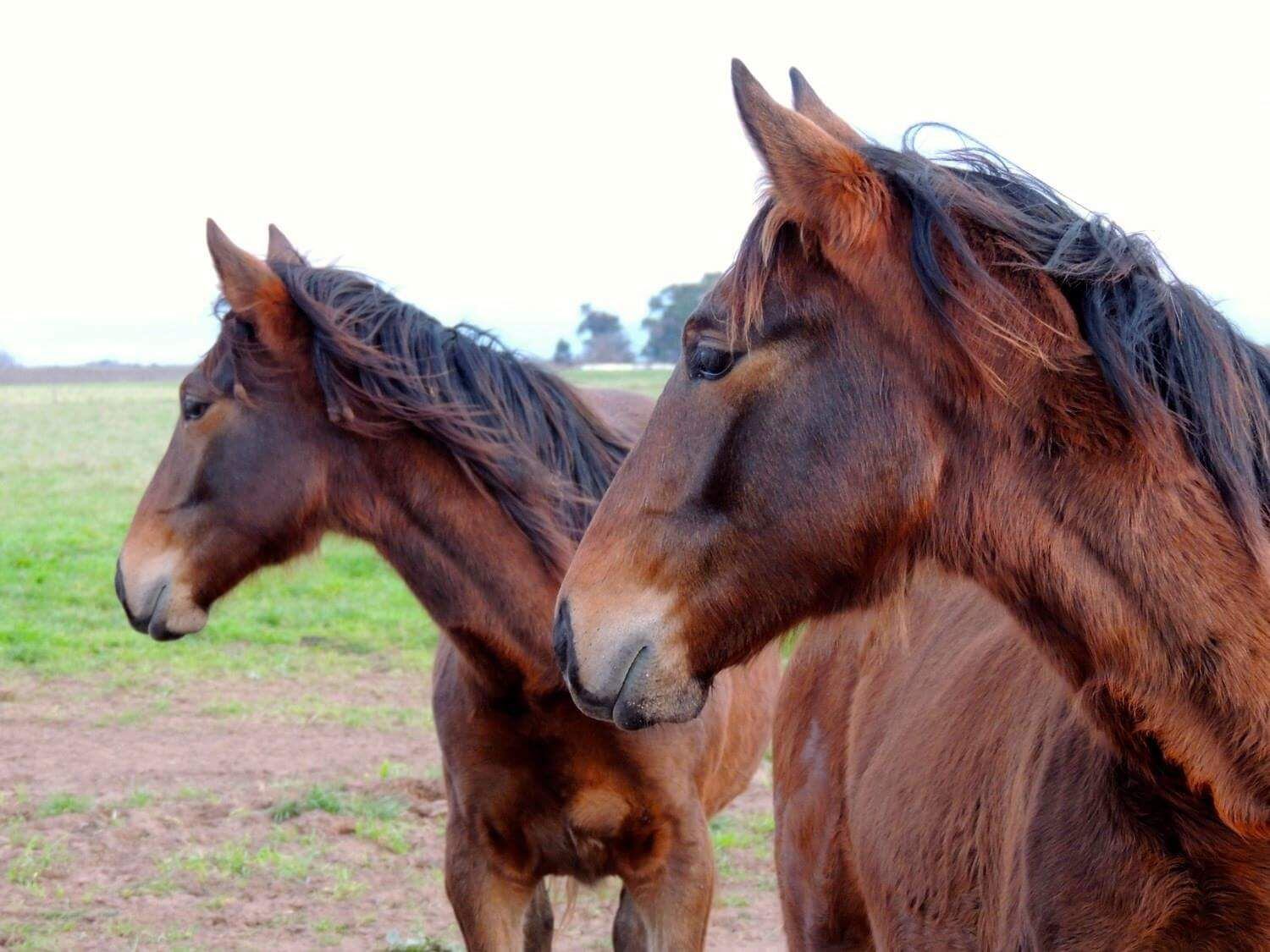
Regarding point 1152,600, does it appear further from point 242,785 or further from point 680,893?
point 242,785

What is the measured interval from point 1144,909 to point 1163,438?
661mm

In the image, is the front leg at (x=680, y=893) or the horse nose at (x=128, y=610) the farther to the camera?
the horse nose at (x=128, y=610)

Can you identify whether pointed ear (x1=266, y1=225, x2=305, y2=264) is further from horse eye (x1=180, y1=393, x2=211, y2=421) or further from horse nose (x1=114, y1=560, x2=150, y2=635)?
horse nose (x1=114, y1=560, x2=150, y2=635)

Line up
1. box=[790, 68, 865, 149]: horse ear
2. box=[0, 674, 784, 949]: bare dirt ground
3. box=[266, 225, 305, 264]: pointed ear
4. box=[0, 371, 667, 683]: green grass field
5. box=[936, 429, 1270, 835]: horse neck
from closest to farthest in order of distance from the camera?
box=[936, 429, 1270, 835]: horse neck < box=[790, 68, 865, 149]: horse ear < box=[266, 225, 305, 264]: pointed ear < box=[0, 674, 784, 949]: bare dirt ground < box=[0, 371, 667, 683]: green grass field

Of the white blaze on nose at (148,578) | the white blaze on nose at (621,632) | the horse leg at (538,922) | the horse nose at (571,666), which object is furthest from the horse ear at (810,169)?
the horse leg at (538,922)

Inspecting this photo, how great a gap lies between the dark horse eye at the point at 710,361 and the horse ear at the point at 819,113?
1.25 feet

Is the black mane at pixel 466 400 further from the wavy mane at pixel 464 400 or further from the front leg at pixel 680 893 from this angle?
the front leg at pixel 680 893

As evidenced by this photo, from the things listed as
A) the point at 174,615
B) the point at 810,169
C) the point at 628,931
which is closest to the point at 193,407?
the point at 174,615

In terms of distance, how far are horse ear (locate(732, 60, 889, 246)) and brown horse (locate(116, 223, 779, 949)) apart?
6.86 ft

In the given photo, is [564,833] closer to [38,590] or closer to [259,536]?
[259,536]

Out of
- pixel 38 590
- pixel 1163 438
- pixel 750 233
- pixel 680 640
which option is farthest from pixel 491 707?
pixel 38 590

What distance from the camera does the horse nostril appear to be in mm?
2068

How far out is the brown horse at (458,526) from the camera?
3.83m

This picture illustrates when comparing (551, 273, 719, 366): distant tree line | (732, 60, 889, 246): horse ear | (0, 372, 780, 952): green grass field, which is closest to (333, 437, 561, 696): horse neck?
(0, 372, 780, 952): green grass field
